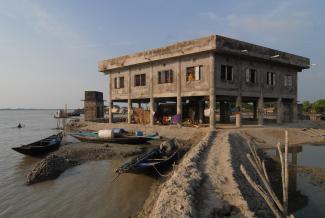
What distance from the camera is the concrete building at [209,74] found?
79.0 feet

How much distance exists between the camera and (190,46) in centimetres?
2469

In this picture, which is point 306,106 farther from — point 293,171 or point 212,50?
point 293,171

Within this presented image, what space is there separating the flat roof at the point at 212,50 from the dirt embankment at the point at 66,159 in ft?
34.5

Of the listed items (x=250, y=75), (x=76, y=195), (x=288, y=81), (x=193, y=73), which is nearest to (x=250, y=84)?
(x=250, y=75)

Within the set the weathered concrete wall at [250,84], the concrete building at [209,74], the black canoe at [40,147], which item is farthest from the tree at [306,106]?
the black canoe at [40,147]

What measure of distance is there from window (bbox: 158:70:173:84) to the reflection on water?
40.6 ft

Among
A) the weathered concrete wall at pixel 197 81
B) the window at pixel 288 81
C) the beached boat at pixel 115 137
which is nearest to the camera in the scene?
the beached boat at pixel 115 137

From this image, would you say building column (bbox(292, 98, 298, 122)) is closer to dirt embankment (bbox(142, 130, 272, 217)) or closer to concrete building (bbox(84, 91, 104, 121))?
dirt embankment (bbox(142, 130, 272, 217))

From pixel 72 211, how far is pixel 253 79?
893 inches

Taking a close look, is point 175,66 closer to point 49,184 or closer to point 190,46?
point 190,46

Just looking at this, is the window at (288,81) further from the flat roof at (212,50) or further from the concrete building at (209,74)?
the flat roof at (212,50)

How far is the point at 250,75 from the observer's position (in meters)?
26.8

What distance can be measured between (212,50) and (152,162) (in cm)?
1318

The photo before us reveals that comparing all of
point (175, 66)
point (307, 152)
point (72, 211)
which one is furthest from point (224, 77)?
point (72, 211)
